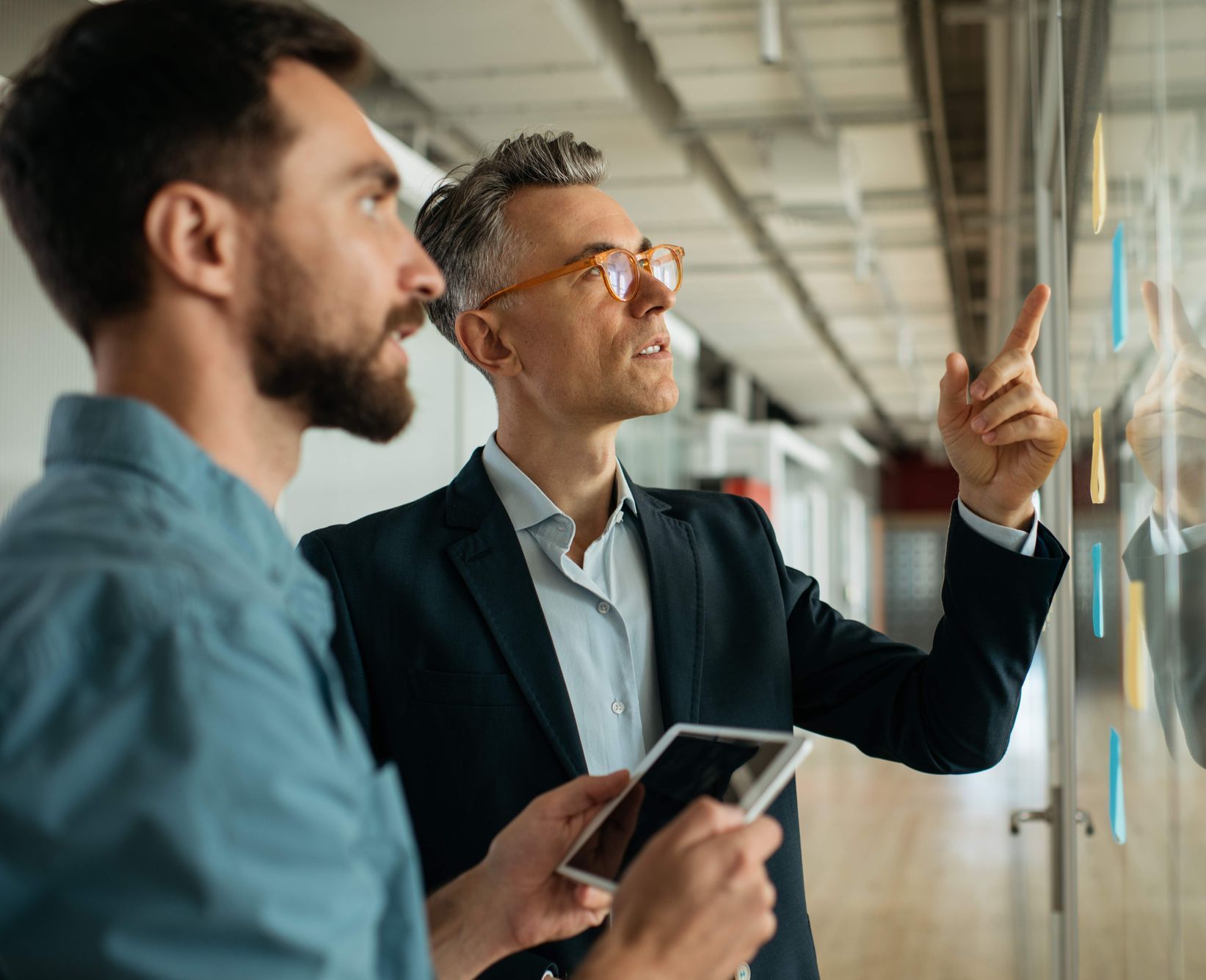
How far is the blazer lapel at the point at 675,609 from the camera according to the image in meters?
1.66


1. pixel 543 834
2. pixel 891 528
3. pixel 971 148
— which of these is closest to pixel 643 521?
pixel 543 834

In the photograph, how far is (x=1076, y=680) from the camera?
2350 millimetres

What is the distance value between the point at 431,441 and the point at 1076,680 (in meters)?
1.79

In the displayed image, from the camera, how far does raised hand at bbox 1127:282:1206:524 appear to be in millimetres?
1118

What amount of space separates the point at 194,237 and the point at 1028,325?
1.08 meters

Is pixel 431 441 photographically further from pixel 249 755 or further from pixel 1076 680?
pixel 249 755

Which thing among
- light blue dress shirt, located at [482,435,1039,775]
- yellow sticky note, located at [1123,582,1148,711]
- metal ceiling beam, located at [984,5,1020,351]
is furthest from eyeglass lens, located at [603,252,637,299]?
metal ceiling beam, located at [984,5,1020,351]

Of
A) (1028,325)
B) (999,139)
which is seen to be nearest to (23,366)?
(1028,325)

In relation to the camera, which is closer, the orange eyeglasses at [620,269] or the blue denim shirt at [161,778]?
the blue denim shirt at [161,778]

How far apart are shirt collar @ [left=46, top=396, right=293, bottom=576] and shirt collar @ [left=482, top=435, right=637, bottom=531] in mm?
871

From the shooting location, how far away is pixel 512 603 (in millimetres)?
1674

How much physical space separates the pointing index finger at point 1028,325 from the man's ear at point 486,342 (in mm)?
784

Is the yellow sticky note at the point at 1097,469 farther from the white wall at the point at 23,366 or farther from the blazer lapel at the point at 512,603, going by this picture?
the white wall at the point at 23,366

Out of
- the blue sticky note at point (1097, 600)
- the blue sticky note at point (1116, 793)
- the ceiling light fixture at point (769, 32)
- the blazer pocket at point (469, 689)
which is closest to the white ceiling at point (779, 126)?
the blue sticky note at point (1097, 600)
